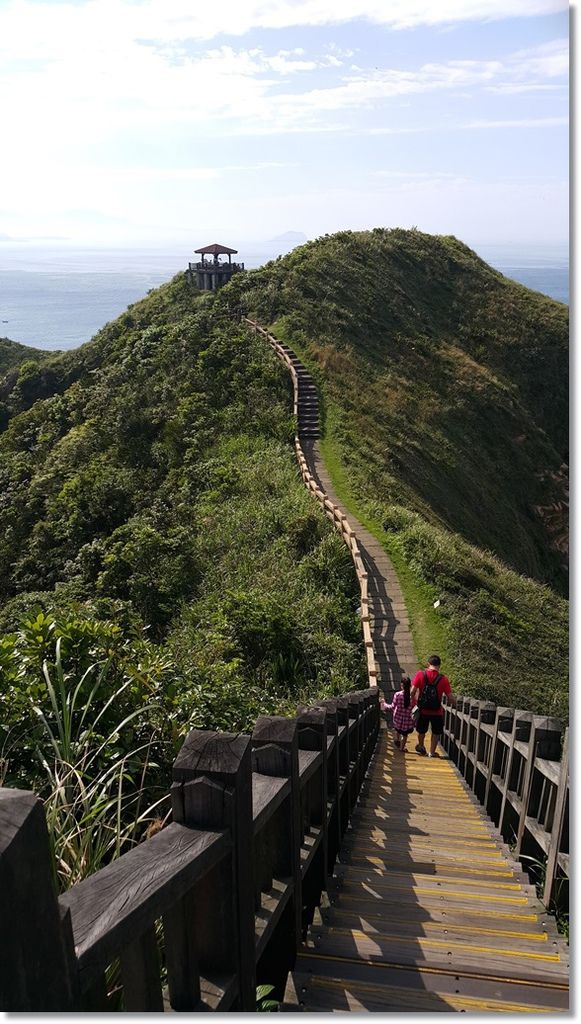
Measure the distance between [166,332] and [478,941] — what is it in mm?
30137

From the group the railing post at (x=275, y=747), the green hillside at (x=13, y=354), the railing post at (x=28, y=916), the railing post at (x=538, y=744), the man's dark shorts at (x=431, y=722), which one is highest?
the green hillside at (x=13, y=354)

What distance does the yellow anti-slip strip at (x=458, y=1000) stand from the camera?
9.36 ft

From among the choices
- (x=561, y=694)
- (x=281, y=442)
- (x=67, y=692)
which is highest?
(x=281, y=442)

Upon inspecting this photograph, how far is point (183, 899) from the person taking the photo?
6.77 feet

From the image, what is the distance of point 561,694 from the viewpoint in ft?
45.9

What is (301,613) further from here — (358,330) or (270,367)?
(358,330)

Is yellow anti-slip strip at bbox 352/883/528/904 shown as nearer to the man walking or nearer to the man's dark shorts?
the man walking

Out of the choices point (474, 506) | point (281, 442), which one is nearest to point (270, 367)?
point (281, 442)

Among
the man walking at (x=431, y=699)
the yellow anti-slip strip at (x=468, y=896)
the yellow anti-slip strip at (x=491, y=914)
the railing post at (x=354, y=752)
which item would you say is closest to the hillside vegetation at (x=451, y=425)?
the man walking at (x=431, y=699)

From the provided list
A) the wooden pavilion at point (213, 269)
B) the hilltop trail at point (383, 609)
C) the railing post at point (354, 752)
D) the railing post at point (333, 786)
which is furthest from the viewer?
the wooden pavilion at point (213, 269)

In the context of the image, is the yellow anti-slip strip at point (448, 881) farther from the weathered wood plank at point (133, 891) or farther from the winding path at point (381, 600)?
the winding path at point (381, 600)

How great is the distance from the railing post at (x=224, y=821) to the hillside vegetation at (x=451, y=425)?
11296 mm

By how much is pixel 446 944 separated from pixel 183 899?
6.39 ft

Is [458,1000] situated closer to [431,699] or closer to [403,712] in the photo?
[431,699]
